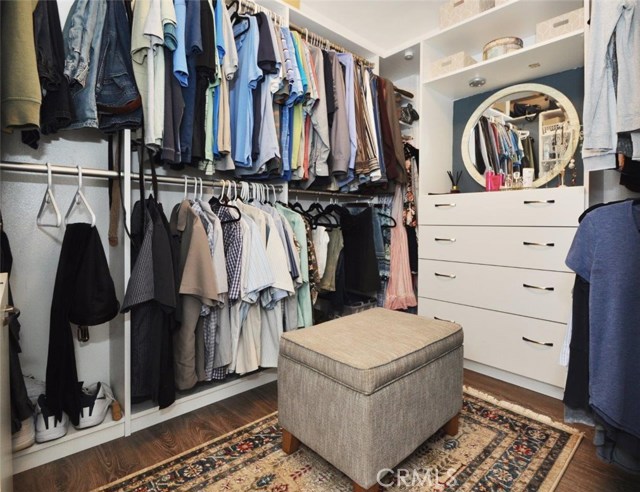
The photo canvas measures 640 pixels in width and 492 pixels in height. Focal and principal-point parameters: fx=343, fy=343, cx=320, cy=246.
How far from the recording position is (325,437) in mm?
1130

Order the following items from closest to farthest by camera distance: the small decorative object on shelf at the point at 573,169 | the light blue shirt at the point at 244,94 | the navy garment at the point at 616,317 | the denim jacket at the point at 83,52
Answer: the navy garment at the point at 616,317 < the denim jacket at the point at 83,52 < the light blue shirt at the point at 244,94 < the small decorative object on shelf at the point at 573,169

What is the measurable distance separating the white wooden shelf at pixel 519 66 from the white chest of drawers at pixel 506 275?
2.65ft

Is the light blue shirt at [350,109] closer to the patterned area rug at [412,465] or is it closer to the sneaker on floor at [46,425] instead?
the patterned area rug at [412,465]

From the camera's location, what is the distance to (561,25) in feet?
5.99

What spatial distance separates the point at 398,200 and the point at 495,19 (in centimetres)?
124

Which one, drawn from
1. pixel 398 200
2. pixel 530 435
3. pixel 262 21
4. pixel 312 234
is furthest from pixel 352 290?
pixel 262 21

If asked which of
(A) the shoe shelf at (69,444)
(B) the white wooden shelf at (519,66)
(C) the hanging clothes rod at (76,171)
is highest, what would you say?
(B) the white wooden shelf at (519,66)

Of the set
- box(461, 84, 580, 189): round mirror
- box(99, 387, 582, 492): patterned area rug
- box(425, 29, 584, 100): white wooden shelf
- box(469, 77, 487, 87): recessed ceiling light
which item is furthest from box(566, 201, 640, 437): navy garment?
box(469, 77, 487, 87): recessed ceiling light

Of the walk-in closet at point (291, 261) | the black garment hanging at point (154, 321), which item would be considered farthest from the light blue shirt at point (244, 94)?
the black garment hanging at point (154, 321)

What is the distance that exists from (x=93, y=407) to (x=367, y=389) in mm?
1169

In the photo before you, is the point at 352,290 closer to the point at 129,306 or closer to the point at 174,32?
the point at 129,306

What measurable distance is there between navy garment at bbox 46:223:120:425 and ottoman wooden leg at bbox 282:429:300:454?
816 millimetres

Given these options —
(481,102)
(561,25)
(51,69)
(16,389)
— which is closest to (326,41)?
(481,102)

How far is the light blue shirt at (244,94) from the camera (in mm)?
1646
